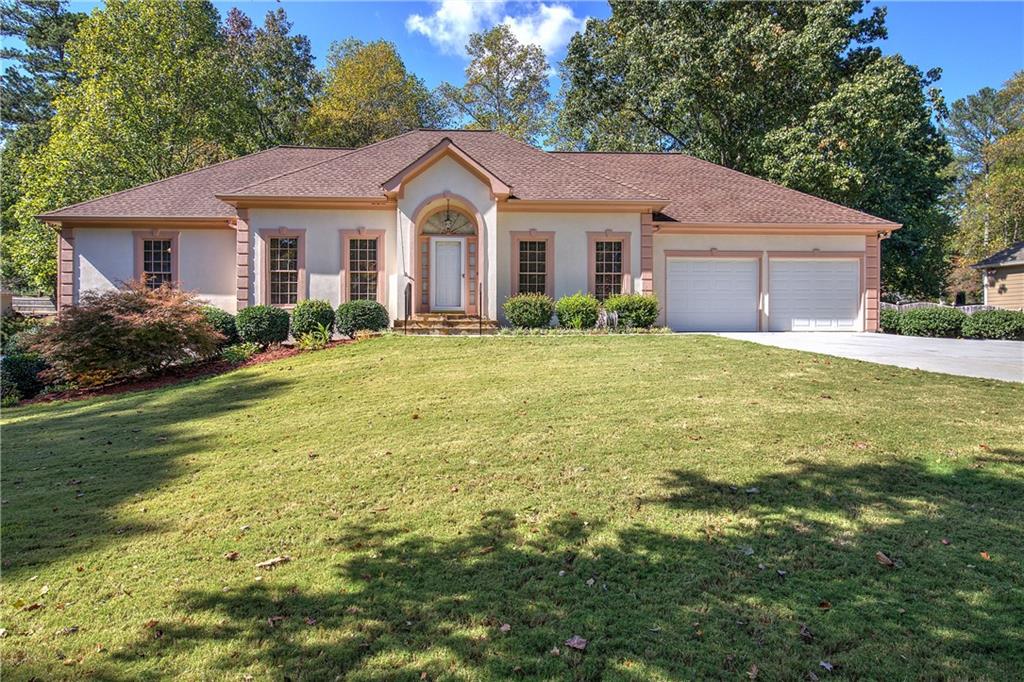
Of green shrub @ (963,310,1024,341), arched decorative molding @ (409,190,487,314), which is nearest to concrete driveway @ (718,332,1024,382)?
green shrub @ (963,310,1024,341)

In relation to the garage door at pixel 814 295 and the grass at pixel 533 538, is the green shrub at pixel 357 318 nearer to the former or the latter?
the grass at pixel 533 538

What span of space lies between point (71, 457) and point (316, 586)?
478 cm

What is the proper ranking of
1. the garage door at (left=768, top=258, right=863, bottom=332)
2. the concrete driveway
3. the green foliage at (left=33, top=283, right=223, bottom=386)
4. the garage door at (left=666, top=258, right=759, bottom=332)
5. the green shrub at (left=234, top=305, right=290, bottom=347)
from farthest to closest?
the garage door at (left=768, top=258, right=863, bottom=332), the garage door at (left=666, top=258, right=759, bottom=332), the green shrub at (left=234, top=305, right=290, bottom=347), the green foliage at (left=33, top=283, right=223, bottom=386), the concrete driveway

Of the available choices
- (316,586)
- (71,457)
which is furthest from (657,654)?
(71,457)

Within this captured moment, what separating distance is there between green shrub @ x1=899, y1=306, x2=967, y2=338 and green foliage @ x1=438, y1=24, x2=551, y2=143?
2328 centimetres

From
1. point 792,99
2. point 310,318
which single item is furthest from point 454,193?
point 792,99

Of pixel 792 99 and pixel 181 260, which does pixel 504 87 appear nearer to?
pixel 792 99

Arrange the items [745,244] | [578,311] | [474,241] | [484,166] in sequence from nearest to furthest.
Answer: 1. [578,311]
2. [474,241]
3. [484,166]
4. [745,244]

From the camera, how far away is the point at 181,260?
16391mm

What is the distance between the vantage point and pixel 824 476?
477 centimetres

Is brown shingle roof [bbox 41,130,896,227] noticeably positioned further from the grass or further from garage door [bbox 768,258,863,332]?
the grass

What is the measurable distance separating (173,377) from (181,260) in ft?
21.8

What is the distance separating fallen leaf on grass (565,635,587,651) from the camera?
9.04 ft

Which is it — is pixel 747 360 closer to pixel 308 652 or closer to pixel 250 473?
pixel 250 473
